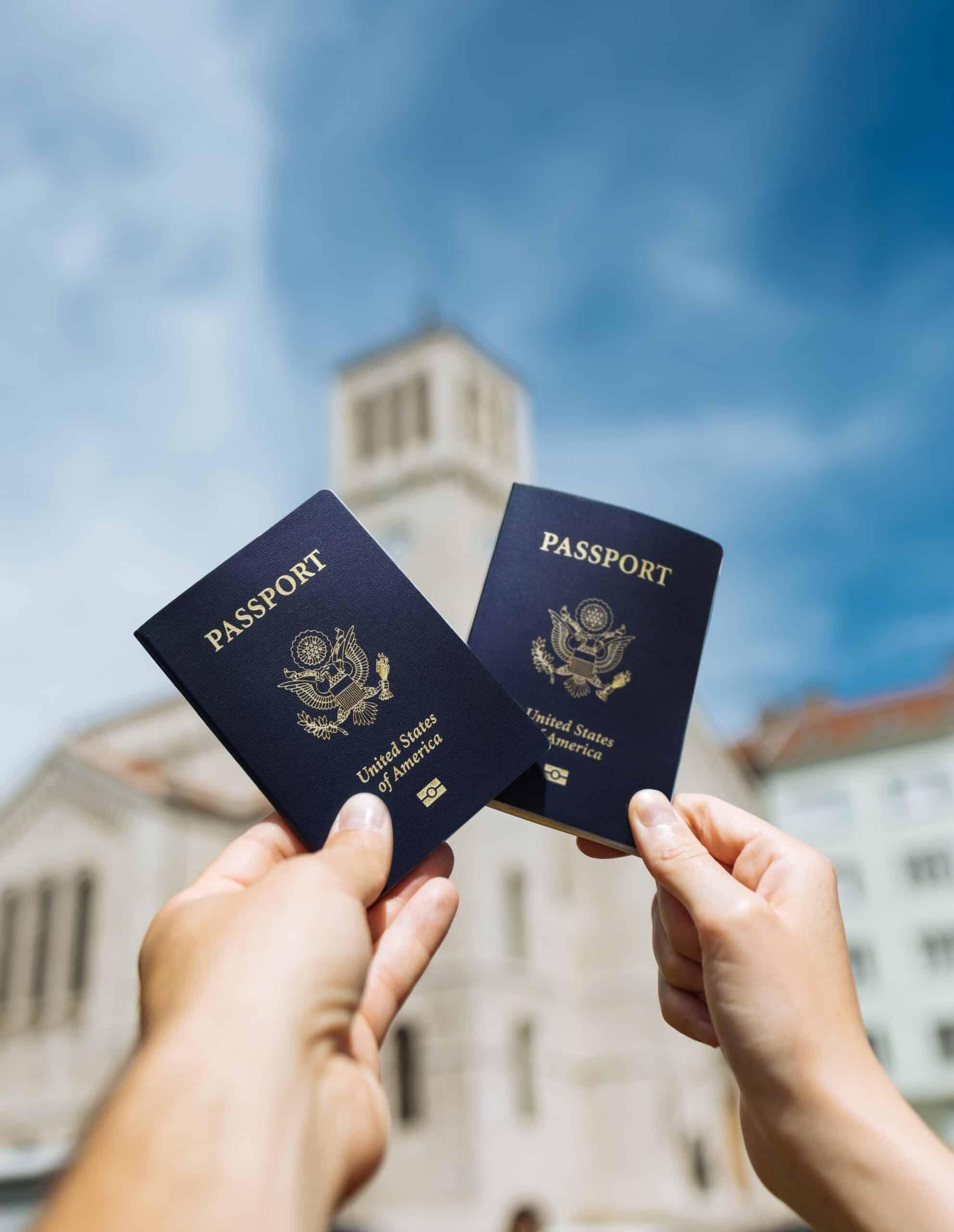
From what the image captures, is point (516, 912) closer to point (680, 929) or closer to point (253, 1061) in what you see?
point (680, 929)

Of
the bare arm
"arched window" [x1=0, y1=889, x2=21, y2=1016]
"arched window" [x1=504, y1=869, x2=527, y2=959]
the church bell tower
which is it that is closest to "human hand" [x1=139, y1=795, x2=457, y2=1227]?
the bare arm

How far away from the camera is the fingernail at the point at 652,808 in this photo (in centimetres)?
191

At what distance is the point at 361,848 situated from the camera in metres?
1.62

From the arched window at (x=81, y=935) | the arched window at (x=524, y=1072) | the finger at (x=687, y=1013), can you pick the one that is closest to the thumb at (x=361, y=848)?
the finger at (x=687, y=1013)

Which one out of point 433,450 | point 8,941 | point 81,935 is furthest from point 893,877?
point 8,941

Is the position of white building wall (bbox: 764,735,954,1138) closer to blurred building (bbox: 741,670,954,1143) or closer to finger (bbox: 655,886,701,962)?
blurred building (bbox: 741,670,954,1143)

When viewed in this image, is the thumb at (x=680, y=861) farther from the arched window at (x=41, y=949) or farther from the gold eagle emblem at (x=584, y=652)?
the arched window at (x=41, y=949)

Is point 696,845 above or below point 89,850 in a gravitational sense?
below

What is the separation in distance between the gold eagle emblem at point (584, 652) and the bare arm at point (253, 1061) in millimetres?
564

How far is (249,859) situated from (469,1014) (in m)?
16.1

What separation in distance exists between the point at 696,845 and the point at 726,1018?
0.99ft

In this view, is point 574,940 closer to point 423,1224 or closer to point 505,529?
point 423,1224

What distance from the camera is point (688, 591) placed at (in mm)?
2150

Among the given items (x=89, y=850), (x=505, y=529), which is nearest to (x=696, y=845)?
(x=505, y=529)
